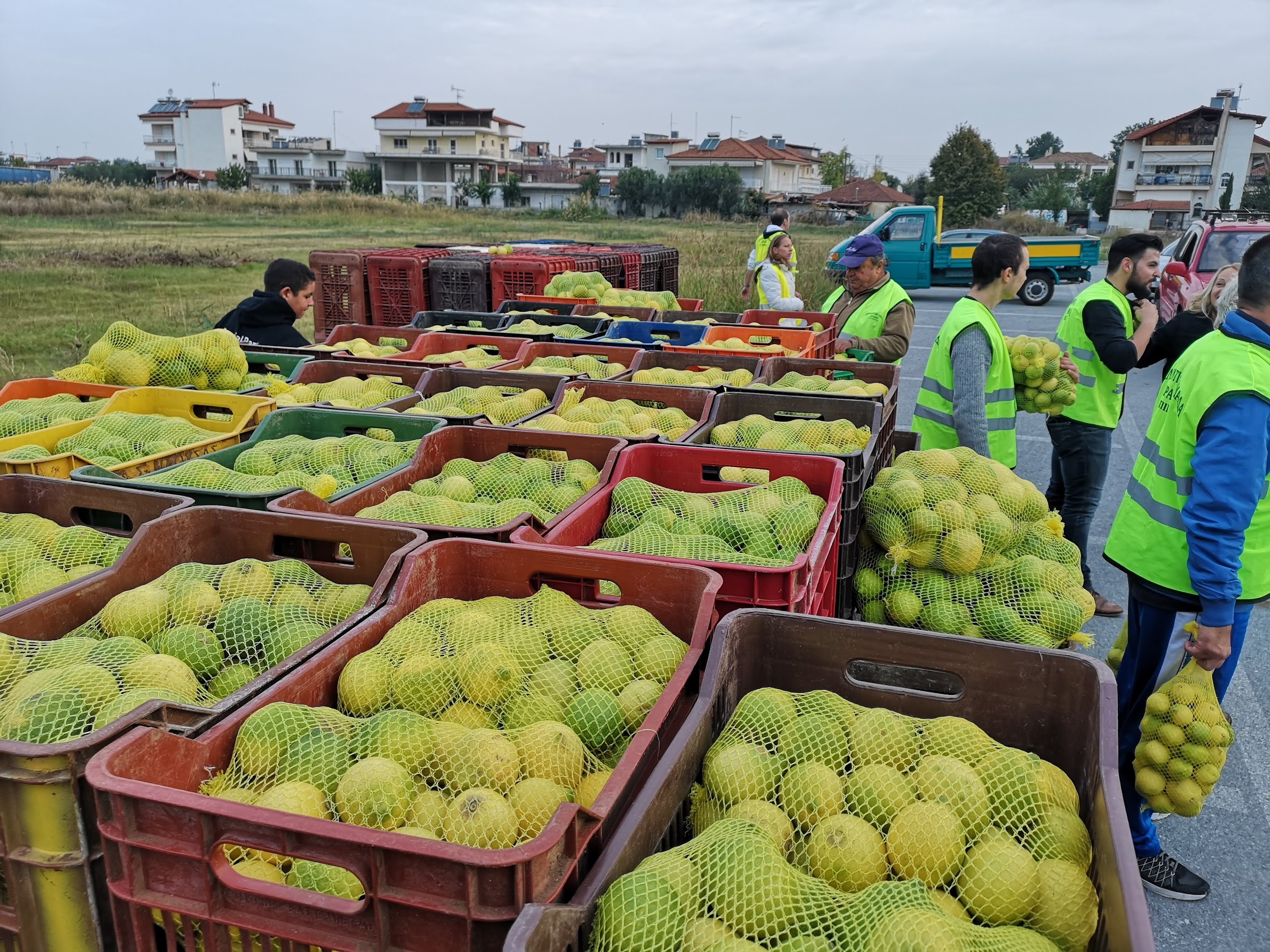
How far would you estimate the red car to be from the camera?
36.4 feet

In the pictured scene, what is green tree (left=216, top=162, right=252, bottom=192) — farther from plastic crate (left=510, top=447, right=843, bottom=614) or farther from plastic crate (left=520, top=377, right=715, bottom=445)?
plastic crate (left=510, top=447, right=843, bottom=614)

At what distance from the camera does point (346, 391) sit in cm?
443

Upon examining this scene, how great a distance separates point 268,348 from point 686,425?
2977mm

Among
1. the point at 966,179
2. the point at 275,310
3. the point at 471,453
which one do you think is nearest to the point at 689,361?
the point at 471,453

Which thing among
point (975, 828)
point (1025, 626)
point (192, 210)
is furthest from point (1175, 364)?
point (192, 210)

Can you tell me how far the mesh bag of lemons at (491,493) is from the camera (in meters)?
→ 2.74

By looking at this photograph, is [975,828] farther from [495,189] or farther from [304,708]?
[495,189]

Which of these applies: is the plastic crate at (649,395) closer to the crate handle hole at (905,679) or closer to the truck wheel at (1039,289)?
the crate handle hole at (905,679)

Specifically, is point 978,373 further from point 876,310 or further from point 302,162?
point 302,162

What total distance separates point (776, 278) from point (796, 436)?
4914 millimetres

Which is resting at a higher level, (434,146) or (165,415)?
(434,146)

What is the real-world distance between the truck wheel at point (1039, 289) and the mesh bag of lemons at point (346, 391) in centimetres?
1966

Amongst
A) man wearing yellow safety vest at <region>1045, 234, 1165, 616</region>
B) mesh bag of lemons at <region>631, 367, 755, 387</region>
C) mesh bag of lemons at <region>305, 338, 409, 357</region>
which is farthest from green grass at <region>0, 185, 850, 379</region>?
man wearing yellow safety vest at <region>1045, 234, 1165, 616</region>

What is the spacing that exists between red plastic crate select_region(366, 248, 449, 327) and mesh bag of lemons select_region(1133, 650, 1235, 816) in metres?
7.17
